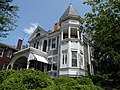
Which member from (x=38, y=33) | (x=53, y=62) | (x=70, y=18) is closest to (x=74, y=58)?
(x=53, y=62)

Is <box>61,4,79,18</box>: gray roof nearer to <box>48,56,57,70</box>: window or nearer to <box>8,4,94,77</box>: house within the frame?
<box>8,4,94,77</box>: house

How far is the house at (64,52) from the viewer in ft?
67.7

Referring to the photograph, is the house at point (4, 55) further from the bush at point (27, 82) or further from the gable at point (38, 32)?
the bush at point (27, 82)

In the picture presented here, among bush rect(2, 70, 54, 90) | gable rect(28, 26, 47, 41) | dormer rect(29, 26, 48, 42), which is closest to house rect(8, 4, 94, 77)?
dormer rect(29, 26, 48, 42)

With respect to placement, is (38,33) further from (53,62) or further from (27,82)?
(27,82)

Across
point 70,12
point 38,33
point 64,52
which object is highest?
point 70,12

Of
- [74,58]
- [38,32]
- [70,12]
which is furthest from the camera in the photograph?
[38,32]

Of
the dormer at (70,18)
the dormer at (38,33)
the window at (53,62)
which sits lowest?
the window at (53,62)

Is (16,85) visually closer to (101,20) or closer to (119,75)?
(101,20)

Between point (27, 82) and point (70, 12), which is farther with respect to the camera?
point (70, 12)

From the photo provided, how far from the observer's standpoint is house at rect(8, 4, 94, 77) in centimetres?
2064

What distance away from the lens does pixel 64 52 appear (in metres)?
21.7

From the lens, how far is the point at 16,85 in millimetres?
7414

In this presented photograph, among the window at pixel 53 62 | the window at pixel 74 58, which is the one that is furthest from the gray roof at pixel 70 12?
the window at pixel 53 62
